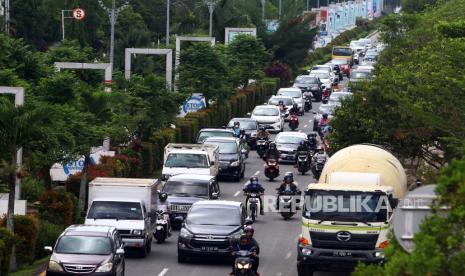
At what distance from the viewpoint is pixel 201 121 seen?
6962 cm

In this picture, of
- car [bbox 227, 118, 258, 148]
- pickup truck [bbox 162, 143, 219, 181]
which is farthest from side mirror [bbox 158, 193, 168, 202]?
car [bbox 227, 118, 258, 148]

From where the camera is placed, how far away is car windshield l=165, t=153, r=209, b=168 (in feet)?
170

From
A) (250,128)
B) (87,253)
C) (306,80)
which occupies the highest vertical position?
(87,253)

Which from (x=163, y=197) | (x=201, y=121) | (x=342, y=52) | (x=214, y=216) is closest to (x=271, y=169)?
(x=201, y=121)

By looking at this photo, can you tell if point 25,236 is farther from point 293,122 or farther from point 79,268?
point 293,122

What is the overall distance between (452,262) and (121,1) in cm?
10753

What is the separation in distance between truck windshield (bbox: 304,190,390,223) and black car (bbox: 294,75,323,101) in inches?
2572

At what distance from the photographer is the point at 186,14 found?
129 m

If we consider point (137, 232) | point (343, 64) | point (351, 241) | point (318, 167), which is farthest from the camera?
point (343, 64)

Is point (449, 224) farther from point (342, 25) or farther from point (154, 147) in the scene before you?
point (342, 25)

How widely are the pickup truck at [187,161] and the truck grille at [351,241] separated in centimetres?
1788

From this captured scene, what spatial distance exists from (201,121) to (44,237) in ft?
109

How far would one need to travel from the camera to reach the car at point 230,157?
57312mm

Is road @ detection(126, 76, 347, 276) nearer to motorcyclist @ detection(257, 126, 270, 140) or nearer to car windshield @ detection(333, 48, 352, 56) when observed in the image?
motorcyclist @ detection(257, 126, 270, 140)
